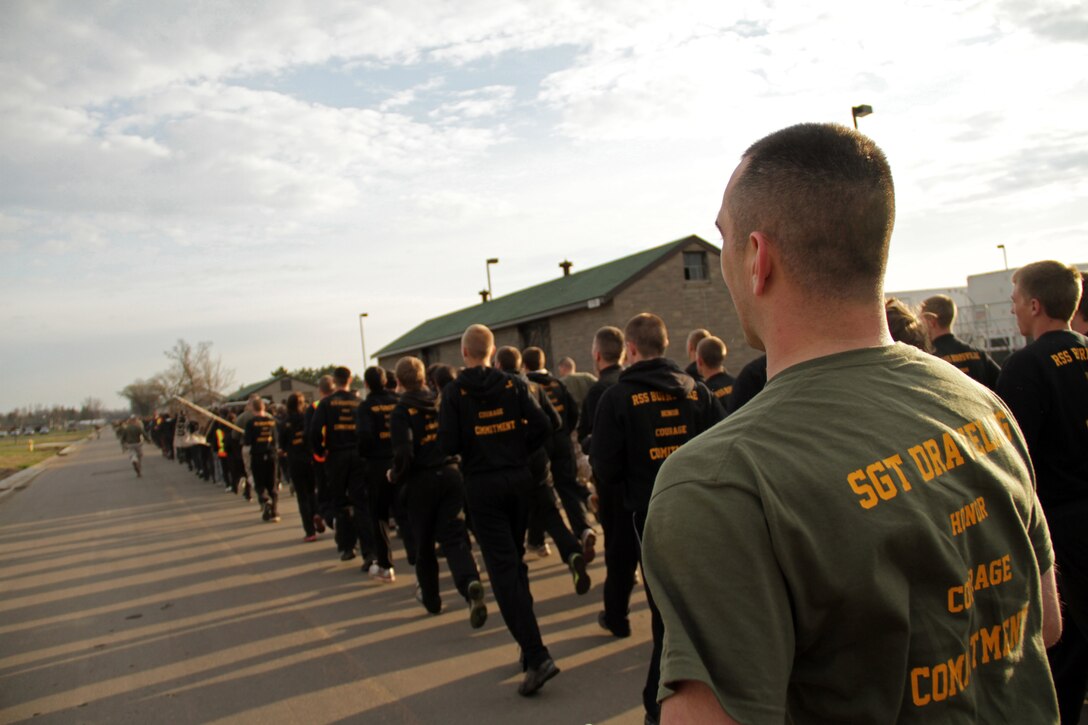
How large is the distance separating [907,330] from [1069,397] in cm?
77

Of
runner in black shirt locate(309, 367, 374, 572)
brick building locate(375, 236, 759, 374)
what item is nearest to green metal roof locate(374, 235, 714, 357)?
brick building locate(375, 236, 759, 374)

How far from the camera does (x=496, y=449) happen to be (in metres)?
5.64

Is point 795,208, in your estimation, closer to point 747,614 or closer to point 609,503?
point 747,614

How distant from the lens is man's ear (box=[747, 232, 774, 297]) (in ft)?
4.69

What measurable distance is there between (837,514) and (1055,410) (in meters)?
3.07

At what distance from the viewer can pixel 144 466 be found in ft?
105

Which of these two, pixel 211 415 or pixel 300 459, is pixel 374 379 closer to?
pixel 300 459

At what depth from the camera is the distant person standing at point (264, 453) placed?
13203 mm

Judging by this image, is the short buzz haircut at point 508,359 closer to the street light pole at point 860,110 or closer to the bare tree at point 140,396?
the street light pole at point 860,110

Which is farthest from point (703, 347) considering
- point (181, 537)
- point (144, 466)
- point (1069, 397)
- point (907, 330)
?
point (144, 466)

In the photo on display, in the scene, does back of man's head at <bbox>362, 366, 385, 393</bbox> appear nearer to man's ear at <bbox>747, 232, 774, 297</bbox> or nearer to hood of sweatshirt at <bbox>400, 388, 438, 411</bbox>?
hood of sweatshirt at <bbox>400, 388, 438, 411</bbox>

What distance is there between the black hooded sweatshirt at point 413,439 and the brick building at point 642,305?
18.6 meters

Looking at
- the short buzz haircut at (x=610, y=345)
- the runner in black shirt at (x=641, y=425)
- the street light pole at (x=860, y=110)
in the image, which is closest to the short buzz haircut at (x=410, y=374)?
the short buzz haircut at (x=610, y=345)

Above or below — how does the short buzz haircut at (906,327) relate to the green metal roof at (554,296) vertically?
below
